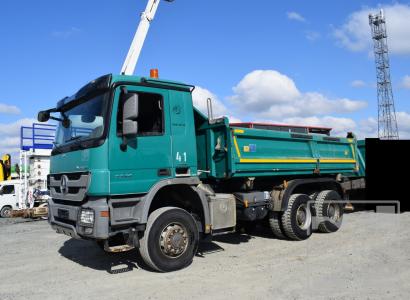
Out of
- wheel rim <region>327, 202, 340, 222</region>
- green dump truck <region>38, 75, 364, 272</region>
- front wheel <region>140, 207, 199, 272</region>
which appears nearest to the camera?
green dump truck <region>38, 75, 364, 272</region>

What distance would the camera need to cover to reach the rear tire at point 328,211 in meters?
9.39

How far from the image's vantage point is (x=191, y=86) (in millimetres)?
6973

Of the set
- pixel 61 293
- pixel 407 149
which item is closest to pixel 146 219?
pixel 61 293

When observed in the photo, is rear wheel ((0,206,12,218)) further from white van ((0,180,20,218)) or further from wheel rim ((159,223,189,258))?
wheel rim ((159,223,189,258))

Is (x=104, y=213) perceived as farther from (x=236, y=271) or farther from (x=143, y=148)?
(x=236, y=271)

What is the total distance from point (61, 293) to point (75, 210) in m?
1.21

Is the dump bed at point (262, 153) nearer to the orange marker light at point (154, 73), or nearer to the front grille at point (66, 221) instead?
the orange marker light at point (154, 73)

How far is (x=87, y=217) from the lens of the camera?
5.79 meters

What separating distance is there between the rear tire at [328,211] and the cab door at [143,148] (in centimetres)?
448

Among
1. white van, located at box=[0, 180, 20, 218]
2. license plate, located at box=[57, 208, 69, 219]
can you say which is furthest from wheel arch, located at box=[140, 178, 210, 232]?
white van, located at box=[0, 180, 20, 218]

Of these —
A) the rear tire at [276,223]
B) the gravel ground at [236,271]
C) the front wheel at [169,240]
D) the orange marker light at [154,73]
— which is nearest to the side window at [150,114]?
the orange marker light at [154,73]

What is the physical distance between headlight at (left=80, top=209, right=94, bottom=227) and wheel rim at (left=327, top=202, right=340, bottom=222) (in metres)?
5.94

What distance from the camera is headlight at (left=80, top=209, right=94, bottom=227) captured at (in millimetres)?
5715

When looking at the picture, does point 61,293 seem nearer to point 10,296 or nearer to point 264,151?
point 10,296
